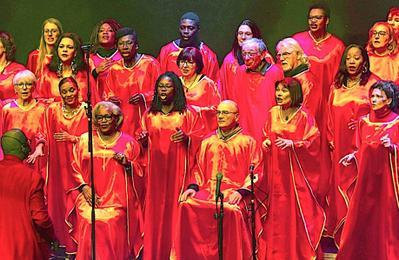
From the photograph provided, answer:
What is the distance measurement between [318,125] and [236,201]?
3.59 feet

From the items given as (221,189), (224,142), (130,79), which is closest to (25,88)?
(130,79)

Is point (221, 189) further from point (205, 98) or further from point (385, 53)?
point (385, 53)

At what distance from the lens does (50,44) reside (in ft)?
38.2

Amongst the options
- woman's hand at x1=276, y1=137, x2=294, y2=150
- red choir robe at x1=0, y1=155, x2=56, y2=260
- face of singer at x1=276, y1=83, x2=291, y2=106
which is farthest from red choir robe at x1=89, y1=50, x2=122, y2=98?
red choir robe at x1=0, y1=155, x2=56, y2=260

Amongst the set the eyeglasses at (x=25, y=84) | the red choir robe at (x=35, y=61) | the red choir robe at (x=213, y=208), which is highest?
the red choir robe at (x=35, y=61)

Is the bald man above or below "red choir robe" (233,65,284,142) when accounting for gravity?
below

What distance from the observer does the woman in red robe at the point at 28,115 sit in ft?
36.9

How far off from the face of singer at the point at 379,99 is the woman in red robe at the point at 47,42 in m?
3.28

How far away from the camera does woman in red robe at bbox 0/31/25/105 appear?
38.0 feet

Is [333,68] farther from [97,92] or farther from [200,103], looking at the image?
[97,92]

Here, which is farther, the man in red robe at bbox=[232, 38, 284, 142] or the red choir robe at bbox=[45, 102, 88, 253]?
the red choir robe at bbox=[45, 102, 88, 253]

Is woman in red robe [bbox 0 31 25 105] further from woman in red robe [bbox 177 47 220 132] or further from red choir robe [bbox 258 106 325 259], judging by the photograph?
red choir robe [bbox 258 106 325 259]

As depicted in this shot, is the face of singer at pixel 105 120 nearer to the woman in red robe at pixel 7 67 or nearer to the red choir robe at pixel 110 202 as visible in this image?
the red choir robe at pixel 110 202

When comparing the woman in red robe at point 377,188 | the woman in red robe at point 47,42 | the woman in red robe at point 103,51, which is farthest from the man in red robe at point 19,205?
the woman in red robe at point 377,188
